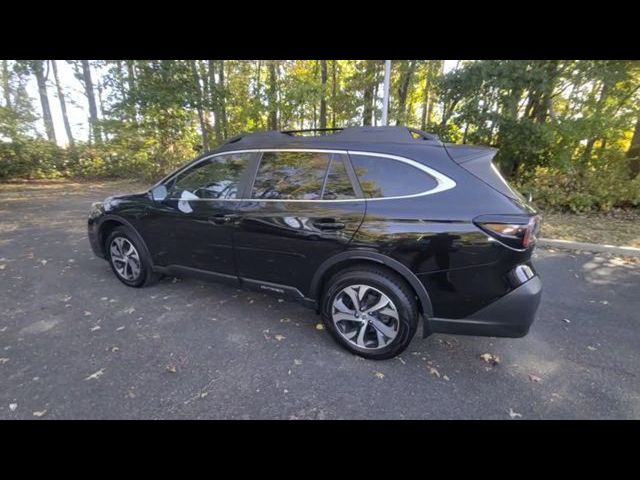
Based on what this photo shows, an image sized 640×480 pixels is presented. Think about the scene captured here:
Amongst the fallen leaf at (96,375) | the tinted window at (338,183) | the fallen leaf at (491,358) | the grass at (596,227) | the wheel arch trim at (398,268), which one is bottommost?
the fallen leaf at (491,358)

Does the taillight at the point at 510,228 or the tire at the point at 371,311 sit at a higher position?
the taillight at the point at 510,228

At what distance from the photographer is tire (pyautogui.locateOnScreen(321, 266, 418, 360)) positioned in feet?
7.84

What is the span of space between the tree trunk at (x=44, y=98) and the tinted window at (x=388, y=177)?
15848 millimetres

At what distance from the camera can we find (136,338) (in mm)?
2795

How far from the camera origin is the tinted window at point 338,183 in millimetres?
2488

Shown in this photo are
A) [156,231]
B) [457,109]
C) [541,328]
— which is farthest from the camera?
[457,109]

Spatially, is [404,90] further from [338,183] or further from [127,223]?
[127,223]

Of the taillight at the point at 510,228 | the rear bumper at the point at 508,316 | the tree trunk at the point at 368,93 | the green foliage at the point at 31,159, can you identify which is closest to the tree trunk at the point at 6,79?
the green foliage at the point at 31,159

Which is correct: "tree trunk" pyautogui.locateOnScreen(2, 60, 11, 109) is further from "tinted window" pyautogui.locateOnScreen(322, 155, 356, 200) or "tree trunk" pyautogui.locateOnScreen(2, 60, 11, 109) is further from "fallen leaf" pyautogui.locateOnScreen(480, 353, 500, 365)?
"fallen leaf" pyautogui.locateOnScreen(480, 353, 500, 365)

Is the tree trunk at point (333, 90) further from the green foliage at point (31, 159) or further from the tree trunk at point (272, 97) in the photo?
the green foliage at point (31, 159)

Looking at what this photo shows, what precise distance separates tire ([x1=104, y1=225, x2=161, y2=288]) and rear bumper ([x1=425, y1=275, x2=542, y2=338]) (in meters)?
3.23
